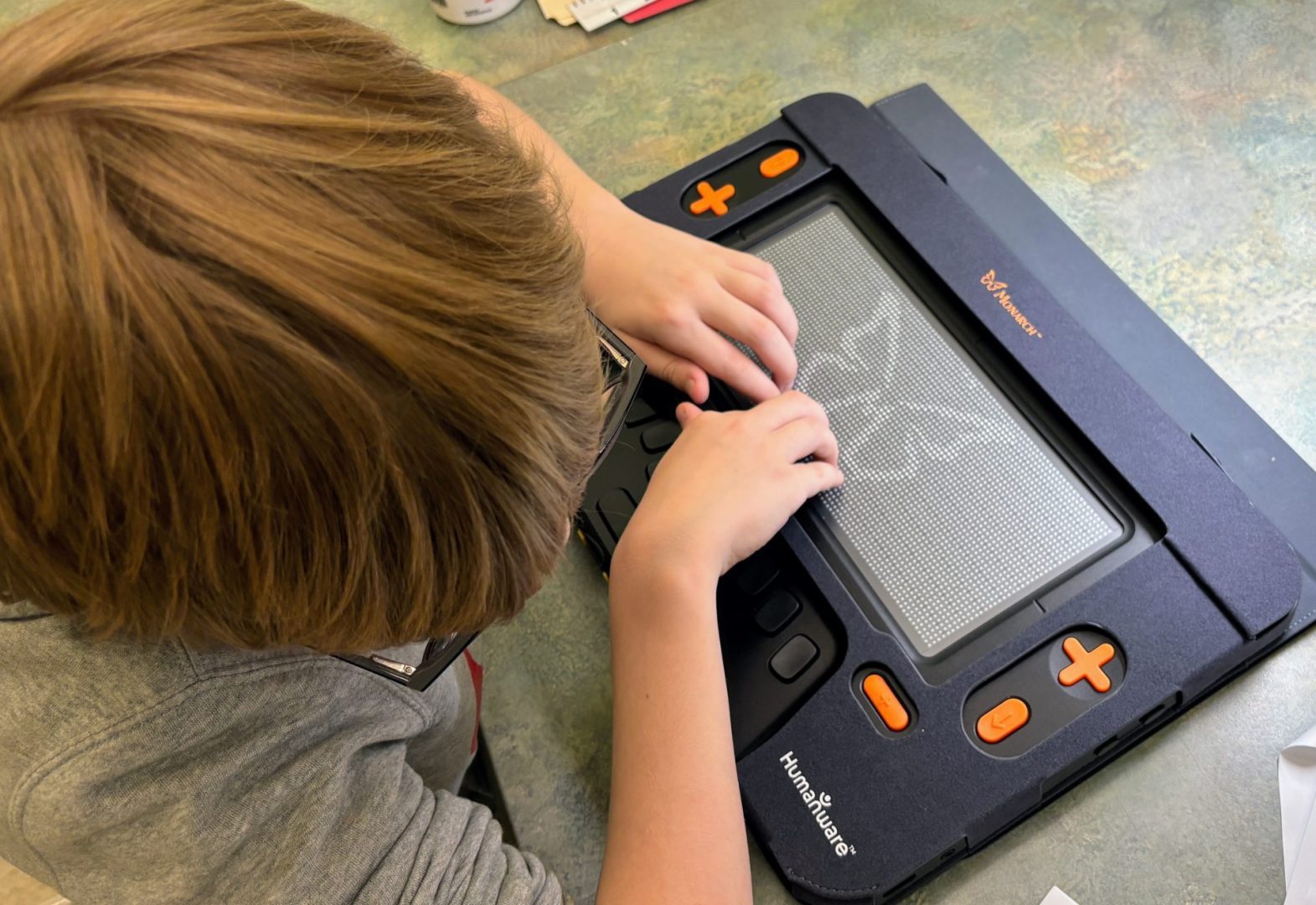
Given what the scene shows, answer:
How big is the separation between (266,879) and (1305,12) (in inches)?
34.5

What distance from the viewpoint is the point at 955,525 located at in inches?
21.3

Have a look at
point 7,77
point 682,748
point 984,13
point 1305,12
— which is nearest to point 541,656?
point 682,748

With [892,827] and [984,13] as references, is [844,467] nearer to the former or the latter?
[892,827]

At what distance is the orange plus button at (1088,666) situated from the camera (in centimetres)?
50

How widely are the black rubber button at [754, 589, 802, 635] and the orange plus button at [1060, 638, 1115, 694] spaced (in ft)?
0.47

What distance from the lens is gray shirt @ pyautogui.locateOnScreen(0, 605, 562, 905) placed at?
38 centimetres

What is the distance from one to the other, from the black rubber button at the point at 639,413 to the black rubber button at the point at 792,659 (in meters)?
0.16

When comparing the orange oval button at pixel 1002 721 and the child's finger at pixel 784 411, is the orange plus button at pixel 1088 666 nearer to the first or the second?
the orange oval button at pixel 1002 721

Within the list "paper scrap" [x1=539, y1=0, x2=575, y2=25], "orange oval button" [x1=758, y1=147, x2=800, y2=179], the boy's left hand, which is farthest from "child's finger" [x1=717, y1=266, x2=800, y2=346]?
"paper scrap" [x1=539, y1=0, x2=575, y2=25]

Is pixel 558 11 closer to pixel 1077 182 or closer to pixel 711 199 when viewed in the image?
pixel 711 199

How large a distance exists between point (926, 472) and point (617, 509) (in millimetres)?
182

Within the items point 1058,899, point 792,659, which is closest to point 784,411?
point 792,659

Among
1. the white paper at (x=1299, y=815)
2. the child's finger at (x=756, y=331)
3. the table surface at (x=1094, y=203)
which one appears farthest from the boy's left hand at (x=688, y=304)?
the white paper at (x=1299, y=815)

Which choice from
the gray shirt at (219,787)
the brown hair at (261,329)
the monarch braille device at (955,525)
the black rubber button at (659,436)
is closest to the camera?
the brown hair at (261,329)
